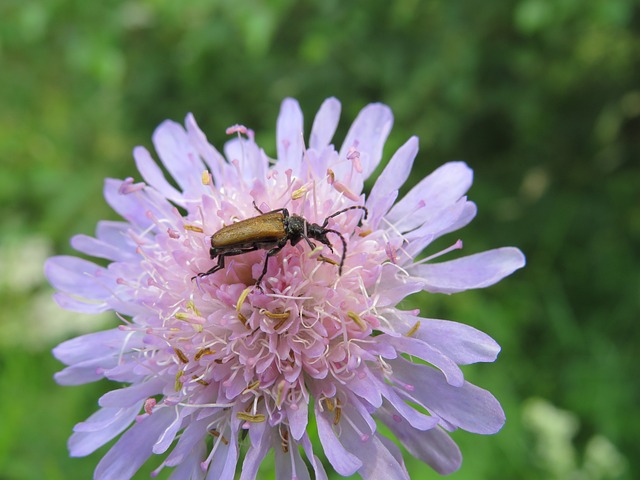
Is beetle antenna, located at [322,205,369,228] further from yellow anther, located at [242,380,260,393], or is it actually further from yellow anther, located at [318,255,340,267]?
yellow anther, located at [242,380,260,393]

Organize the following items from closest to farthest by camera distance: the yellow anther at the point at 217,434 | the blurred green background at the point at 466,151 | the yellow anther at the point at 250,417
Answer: the yellow anther at the point at 250,417 < the yellow anther at the point at 217,434 < the blurred green background at the point at 466,151

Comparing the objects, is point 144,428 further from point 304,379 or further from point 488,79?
point 488,79

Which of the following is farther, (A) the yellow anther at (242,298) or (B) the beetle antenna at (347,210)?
(B) the beetle antenna at (347,210)

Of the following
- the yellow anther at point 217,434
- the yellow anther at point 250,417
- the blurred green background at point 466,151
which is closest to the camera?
the yellow anther at point 250,417

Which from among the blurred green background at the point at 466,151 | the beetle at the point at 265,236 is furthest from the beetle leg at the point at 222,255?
the blurred green background at the point at 466,151

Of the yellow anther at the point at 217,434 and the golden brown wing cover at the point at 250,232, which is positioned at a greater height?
the golden brown wing cover at the point at 250,232

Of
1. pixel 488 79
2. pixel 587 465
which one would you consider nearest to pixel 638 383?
pixel 587 465

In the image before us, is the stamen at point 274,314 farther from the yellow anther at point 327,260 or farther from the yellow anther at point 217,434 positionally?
the yellow anther at point 217,434

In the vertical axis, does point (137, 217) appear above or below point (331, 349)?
above
